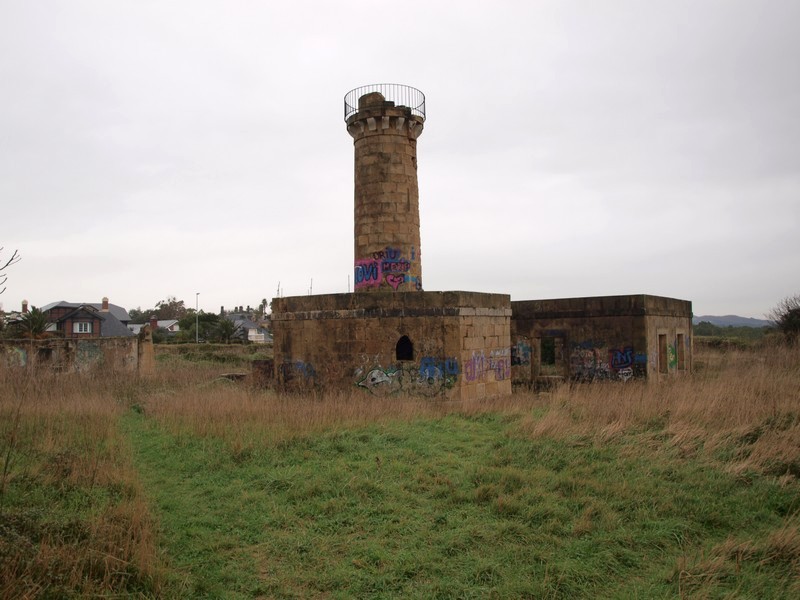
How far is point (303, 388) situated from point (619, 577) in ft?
28.5

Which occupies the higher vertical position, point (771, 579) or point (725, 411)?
point (725, 411)

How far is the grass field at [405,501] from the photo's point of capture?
448cm

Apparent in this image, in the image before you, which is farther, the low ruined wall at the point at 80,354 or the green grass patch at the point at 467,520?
the low ruined wall at the point at 80,354

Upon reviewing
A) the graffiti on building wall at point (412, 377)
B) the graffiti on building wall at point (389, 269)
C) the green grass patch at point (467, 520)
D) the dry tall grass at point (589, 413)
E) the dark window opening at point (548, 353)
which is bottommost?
the green grass patch at point (467, 520)

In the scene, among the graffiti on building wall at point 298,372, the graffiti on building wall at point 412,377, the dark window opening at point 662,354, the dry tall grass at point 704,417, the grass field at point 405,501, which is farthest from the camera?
the dark window opening at point 662,354

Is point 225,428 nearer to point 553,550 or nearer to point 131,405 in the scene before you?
point 131,405

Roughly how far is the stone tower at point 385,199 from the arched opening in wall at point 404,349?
1.52 m

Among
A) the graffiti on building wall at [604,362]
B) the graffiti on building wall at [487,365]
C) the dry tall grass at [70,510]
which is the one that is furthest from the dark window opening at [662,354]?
the dry tall grass at [70,510]

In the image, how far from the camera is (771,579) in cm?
451

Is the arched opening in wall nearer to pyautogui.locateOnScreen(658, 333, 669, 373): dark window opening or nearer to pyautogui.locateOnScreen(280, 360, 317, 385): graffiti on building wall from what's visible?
pyautogui.locateOnScreen(280, 360, 317, 385): graffiti on building wall

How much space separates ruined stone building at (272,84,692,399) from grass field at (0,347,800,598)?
76.3 inches

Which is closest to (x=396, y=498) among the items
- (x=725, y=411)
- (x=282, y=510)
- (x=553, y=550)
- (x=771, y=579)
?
(x=282, y=510)

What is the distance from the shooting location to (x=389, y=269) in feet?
43.0

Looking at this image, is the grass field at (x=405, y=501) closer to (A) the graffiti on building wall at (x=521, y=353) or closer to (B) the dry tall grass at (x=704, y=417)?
(B) the dry tall grass at (x=704, y=417)
